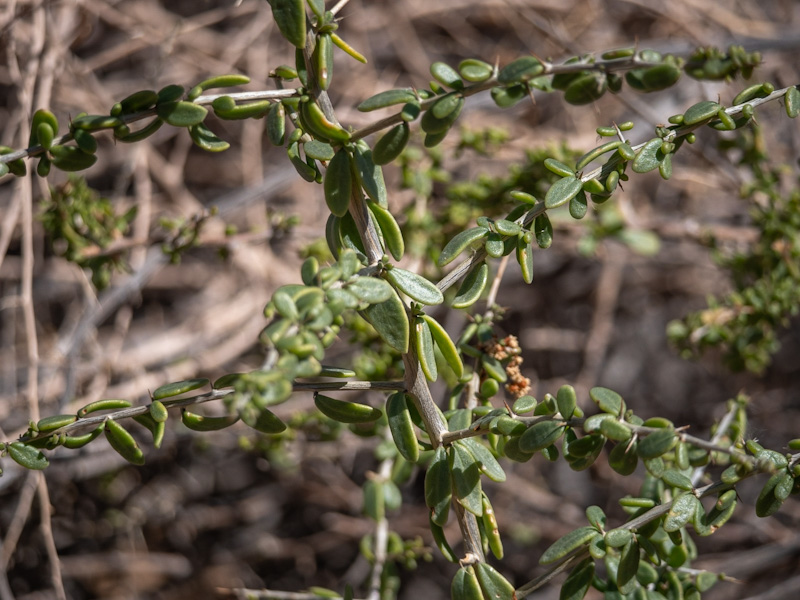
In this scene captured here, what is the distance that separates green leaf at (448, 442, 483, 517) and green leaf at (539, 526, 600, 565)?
114 millimetres

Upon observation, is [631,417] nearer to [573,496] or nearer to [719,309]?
[719,309]

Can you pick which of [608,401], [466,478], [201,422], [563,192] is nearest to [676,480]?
[608,401]

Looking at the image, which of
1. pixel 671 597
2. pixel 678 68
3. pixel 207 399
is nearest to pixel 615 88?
pixel 678 68

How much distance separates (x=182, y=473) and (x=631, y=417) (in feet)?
7.53

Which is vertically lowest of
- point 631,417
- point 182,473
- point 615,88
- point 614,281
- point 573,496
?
point 573,496

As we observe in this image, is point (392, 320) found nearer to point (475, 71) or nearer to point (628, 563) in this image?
point (475, 71)

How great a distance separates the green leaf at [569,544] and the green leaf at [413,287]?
373 millimetres

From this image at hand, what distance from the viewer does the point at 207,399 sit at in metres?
0.80

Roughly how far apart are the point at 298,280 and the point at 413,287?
1.95 metres

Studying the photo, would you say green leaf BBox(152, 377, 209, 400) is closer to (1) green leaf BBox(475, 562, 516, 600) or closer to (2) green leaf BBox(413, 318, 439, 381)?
(2) green leaf BBox(413, 318, 439, 381)

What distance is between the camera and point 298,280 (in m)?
2.72

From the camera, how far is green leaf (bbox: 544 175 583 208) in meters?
0.84

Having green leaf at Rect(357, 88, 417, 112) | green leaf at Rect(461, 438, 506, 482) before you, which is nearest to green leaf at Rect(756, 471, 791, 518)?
green leaf at Rect(461, 438, 506, 482)

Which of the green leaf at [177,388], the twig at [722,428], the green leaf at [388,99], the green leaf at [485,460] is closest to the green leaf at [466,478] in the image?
the green leaf at [485,460]
